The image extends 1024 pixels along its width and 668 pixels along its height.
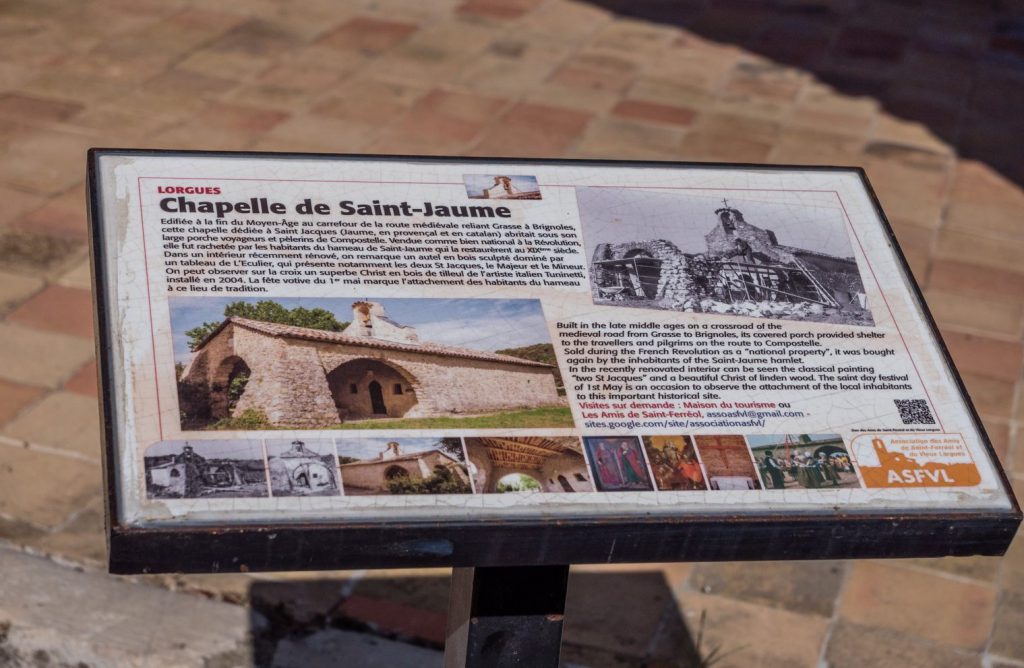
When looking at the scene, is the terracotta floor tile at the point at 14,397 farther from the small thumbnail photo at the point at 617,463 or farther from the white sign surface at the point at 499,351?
the small thumbnail photo at the point at 617,463

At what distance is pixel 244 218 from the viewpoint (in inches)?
84.4


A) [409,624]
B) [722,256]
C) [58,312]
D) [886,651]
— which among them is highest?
[722,256]

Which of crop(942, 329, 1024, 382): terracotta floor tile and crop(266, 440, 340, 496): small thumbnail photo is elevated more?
crop(266, 440, 340, 496): small thumbnail photo

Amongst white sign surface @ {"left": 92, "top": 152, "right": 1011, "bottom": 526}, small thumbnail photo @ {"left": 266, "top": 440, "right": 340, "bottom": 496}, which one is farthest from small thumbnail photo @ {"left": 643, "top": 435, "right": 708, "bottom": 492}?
small thumbnail photo @ {"left": 266, "top": 440, "right": 340, "bottom": 496}

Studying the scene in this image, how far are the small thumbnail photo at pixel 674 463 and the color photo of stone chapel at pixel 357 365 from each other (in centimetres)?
15

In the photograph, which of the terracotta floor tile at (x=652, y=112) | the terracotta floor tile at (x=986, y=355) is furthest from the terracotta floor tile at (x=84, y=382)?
the terracotta floor tile at (x=652, y=112)

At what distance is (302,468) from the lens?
1.81m

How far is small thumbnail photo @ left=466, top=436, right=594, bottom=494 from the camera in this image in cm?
186

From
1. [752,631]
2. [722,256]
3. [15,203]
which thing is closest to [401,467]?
[722,256]

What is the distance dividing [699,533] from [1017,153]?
5.56 metres

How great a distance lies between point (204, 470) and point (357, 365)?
313 millimetres

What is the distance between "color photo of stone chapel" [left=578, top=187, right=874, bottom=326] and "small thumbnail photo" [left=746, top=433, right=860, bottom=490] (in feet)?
0.90

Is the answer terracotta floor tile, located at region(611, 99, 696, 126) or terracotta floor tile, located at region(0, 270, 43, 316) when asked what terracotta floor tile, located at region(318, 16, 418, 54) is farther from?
terracotta floor tile, located at region(0, 270, 43, 316)

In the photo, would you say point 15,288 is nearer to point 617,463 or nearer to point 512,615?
point 512,615
